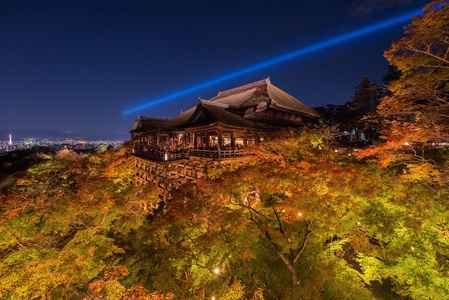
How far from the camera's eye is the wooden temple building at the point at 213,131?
612 inches

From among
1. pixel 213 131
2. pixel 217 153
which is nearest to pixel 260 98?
pixel 213 131

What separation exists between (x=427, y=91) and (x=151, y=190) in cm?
1498

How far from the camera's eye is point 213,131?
61.0ft

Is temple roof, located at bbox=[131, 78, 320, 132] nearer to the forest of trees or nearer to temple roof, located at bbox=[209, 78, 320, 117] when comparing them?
temple roof, located at bbox=[209, 78, 320, 117]

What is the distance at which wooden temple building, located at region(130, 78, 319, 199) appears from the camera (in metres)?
15.5

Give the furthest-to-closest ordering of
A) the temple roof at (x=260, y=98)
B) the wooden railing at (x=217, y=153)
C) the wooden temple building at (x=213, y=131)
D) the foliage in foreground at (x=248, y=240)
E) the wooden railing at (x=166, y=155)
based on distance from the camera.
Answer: the temple roof at (x=260, y=98), the wooden railing at (x=166, y=155), the wooden temple building at (x=213, y=131), the wooden railing at (x=217, y=153), the foliage in foreground at (x=248, y=240)

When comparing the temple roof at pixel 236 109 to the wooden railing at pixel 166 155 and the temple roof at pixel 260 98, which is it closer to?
the temple roof at pixel 260 98

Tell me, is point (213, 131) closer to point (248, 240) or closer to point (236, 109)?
point (236, 109)

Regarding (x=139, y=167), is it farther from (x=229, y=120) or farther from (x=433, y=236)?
(x=433, y=236)

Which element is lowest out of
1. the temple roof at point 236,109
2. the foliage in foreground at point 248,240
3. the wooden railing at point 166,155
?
the foliage in foreground at point 248,240

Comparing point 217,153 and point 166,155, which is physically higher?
point 217,153

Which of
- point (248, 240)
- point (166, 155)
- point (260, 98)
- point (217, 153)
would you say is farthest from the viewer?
point (260, 98)

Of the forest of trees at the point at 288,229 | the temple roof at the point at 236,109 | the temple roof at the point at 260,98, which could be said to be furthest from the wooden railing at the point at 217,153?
the temple roof at the point at 260,98

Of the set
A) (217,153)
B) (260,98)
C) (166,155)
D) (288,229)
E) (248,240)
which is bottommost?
(248,240)
